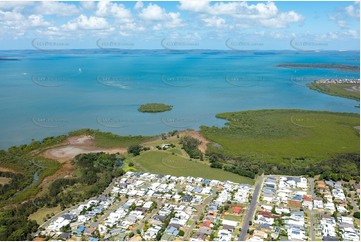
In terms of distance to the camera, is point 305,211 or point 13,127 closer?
point 305,211

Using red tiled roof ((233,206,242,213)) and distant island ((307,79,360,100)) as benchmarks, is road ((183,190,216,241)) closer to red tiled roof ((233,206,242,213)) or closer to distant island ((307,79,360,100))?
red tiled roof ((233,206,242,213))

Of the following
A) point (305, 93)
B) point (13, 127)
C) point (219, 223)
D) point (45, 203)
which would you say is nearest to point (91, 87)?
point (13, 127)

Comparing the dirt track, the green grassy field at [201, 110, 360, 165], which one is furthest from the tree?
the green grassy field at [201, 110, 360, 165]

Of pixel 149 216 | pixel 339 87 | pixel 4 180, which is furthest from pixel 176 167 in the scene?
pixel 339 87

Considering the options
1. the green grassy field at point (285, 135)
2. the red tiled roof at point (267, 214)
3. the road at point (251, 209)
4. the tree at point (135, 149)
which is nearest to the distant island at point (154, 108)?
the green grassy field at point (285, 135)

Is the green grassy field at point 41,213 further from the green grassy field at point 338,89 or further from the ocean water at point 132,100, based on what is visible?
the green grassy field at point 338,89

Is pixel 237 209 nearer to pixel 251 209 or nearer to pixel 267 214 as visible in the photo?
pixel 251 209

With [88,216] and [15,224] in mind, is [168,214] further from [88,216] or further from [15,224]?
[15,224]
